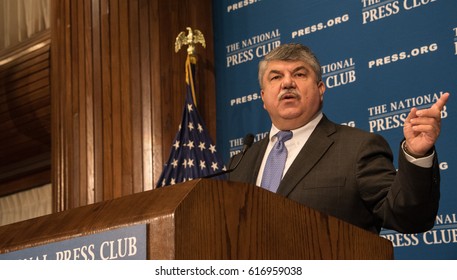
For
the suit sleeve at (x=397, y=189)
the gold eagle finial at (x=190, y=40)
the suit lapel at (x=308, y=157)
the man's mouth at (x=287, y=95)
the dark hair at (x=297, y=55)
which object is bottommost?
the suit sleeve at (x=397, y=189)

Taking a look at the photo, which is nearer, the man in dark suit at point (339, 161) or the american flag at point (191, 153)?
the man in dark suit at point (339, 161)

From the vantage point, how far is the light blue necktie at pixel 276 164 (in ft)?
9.62

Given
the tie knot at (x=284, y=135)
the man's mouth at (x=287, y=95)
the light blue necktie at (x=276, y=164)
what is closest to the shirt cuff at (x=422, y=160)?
the light blue necktie at (x=276, y=164)

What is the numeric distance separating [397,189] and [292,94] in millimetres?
954

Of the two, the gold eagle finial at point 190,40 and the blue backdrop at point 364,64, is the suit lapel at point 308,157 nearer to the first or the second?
the blue backdrop at point 364,64

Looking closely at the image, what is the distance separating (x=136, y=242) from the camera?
73.2 inches

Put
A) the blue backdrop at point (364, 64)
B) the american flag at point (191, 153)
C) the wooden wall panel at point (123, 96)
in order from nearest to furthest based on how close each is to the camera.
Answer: the blue backdrop at point (364, 64) < the american flag at point (191, 153) < the wooden wall panel at point (123, 96)

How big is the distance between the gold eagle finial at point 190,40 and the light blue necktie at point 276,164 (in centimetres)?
218

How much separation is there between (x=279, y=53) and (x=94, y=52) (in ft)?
8.30

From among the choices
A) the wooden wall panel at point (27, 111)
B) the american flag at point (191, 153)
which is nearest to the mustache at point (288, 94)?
the american flag at point (191, 153)

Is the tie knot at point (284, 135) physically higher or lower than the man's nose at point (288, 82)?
lower

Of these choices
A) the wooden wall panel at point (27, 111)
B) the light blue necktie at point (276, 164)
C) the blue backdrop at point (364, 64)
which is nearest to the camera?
the light blue necktie at point (276, 164)

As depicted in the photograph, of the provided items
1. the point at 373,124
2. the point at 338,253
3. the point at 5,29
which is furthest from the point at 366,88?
the point at 5,29

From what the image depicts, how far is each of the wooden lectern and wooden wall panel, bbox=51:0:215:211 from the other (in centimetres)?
295
